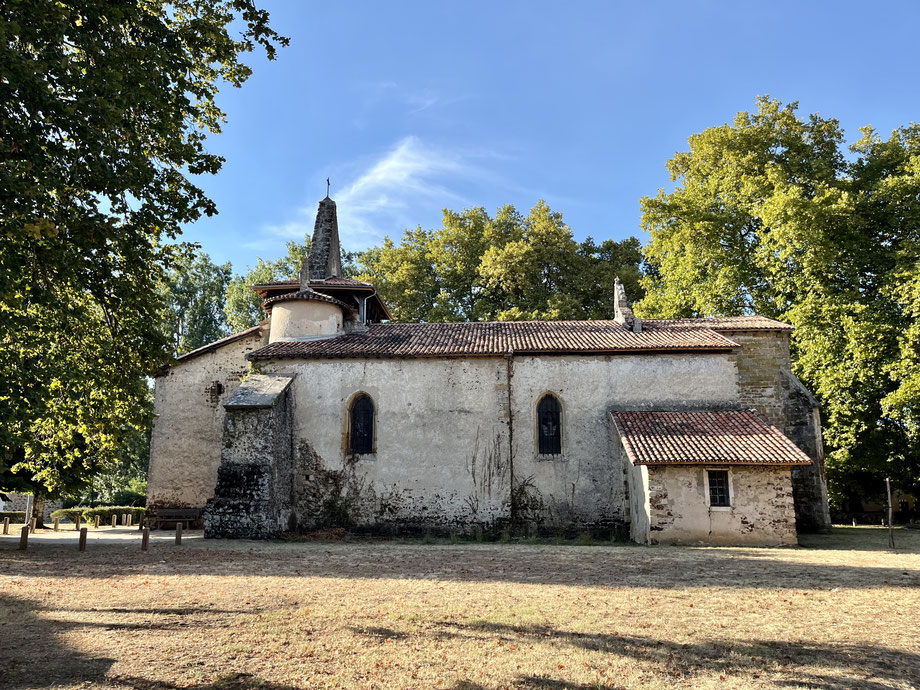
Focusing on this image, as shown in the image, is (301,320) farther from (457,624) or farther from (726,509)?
(457,624)

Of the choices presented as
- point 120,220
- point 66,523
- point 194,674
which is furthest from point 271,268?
point 194,674

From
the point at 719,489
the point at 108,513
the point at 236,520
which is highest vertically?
the point at 719,489

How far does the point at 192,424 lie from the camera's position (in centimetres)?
2338

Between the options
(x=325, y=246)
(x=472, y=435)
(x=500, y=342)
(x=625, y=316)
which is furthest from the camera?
(x=325, y=246)

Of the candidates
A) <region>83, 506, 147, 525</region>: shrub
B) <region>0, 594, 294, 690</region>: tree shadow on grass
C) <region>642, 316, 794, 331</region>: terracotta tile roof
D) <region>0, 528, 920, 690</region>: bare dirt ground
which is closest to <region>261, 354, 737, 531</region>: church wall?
<region>642, 316, 794, 331</region>: terracotta tile roof

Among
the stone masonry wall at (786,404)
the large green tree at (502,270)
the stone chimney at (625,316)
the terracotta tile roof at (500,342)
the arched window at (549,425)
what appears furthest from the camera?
the large green tree at (502,270)

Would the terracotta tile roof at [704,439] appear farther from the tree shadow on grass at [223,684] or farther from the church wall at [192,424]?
the church wall at [192,424]

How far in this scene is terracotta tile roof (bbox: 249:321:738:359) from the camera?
64.2 ft

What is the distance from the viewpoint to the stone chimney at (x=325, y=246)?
2758cm

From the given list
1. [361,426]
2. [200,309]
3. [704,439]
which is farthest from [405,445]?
[200,309]

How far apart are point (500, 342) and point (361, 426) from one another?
17.3 feet

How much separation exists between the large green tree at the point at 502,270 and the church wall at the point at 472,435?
12190 mm

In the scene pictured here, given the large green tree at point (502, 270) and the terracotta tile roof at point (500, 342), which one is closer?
the terracotta tile roof at point (500, 342)

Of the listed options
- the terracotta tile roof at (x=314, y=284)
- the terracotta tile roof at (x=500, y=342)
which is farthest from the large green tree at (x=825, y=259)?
the terracotta tile roof at (x=314, y=284)
